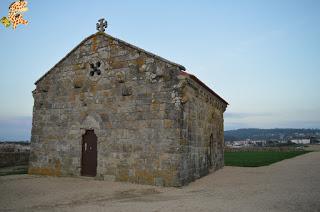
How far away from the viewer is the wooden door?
35.0 ft

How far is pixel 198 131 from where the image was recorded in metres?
10.8

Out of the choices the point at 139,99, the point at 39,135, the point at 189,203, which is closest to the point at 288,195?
the point at 189,203

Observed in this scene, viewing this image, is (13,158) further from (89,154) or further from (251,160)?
(251,160)

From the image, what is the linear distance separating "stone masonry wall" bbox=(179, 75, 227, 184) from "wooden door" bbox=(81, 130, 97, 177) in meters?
3.87

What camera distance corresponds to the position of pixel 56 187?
879 cm

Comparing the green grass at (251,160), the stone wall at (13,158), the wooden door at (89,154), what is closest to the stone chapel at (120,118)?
the wooden door at (89,154)

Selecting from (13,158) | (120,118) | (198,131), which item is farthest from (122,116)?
(13,158)

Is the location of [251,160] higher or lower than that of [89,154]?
lower

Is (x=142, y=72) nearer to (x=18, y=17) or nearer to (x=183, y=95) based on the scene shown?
(x=183, y=95)

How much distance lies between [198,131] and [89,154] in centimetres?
459

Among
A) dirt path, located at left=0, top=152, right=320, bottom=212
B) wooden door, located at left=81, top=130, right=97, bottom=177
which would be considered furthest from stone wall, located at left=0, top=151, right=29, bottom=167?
wooden door, located at left=81, top=130, right=97, bottom=177

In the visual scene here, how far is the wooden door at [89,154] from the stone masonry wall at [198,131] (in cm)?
387

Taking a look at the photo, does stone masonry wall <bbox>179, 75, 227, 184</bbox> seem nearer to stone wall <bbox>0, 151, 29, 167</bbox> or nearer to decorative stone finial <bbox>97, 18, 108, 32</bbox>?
decorative stone finial <bbox>97, 18, 108, 32</bbox>

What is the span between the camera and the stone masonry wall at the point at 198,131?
9.11 m
